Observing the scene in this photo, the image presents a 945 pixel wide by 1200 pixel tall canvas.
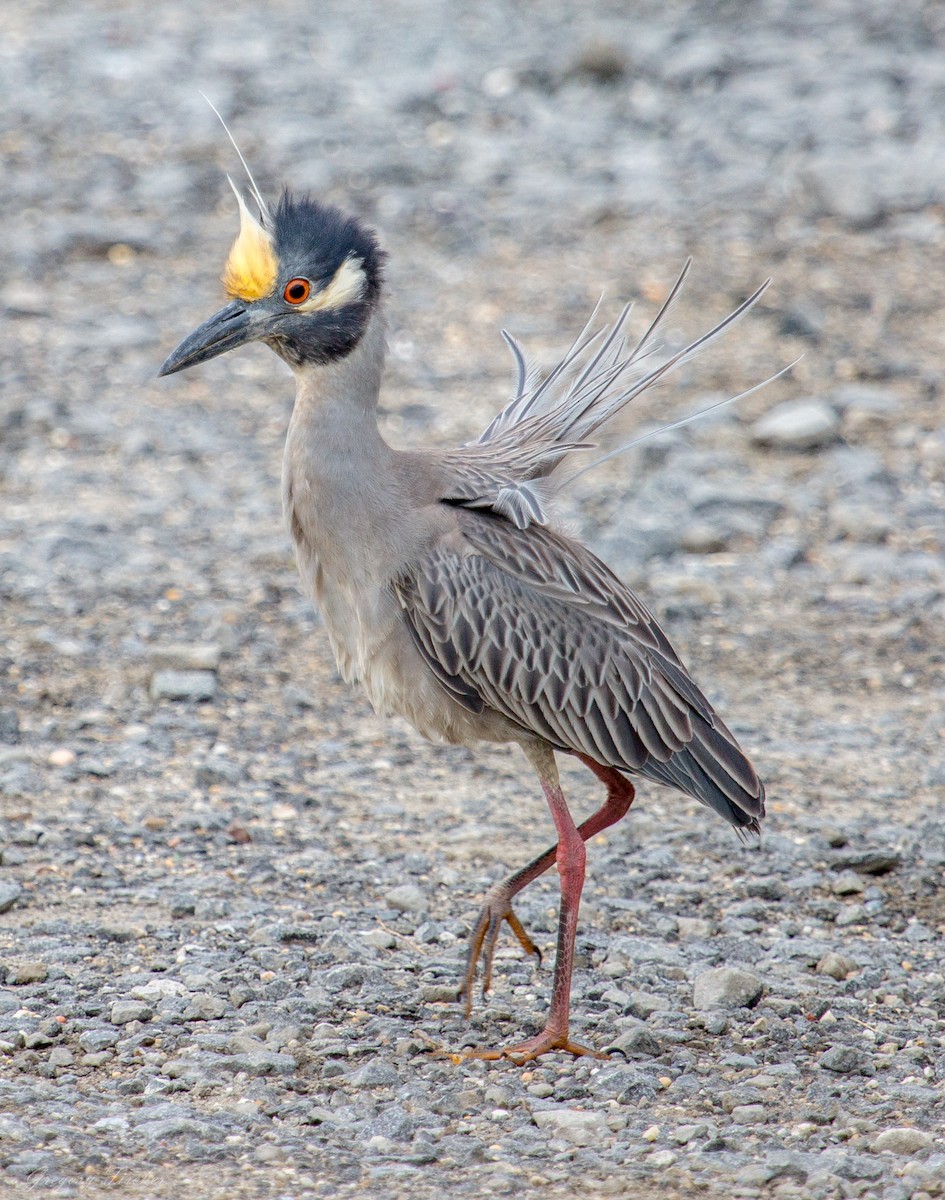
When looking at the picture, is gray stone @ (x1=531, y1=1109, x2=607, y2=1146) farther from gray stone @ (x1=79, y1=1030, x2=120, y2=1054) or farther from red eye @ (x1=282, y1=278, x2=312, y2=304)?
red eye @ (x1=282, y1=278, x2=312, y2=304)

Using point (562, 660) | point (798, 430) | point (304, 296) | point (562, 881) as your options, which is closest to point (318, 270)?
point (304, 296)

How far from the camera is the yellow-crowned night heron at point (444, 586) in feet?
18.4

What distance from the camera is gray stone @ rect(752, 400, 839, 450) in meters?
10.4

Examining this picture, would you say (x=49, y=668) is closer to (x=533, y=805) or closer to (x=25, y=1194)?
(x=533, y=805)

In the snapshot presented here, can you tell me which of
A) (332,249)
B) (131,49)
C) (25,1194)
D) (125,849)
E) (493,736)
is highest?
(131,49)

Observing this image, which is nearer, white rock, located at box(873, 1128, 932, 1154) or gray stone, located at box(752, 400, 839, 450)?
white rock, located at box(873, 1128, 932, 1154)

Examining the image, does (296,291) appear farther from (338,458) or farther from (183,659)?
(183,659)

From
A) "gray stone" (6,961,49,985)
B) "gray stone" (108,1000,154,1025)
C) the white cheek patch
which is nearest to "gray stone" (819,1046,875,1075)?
"gray stone" (108,1000,154,1025)

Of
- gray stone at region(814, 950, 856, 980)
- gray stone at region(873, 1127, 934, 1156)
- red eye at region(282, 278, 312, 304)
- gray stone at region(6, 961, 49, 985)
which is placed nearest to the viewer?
gray stone at region(873, 1127, 934, 1156)

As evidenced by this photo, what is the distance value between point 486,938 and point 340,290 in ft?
7.24

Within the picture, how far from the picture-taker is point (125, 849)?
648 cm

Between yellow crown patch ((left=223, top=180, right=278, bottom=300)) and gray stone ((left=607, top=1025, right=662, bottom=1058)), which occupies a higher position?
→ yellow crown patch ((left=223, top=180, right=278, bottom=300))

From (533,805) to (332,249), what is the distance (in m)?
2.65

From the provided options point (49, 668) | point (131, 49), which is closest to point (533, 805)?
point (49, 668)
